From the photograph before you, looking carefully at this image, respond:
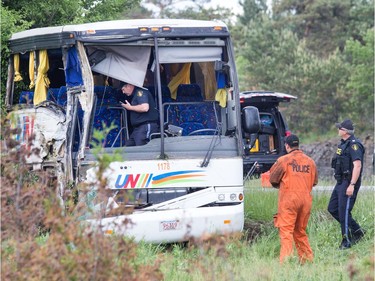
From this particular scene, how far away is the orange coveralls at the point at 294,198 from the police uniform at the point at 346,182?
0.95 m

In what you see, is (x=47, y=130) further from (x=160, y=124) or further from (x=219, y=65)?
(x=219, y=65)

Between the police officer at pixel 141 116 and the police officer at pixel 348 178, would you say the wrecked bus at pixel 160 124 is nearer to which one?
the police officer at pixel 141 116

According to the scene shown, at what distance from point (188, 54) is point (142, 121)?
3.46 ft

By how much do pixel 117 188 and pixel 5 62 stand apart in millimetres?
4562

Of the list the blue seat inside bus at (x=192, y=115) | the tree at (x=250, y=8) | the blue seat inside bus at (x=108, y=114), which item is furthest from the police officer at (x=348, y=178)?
the tree at (x=250, y=8)

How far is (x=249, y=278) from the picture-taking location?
9008 millimetres

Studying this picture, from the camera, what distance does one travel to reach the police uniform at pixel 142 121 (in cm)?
1185

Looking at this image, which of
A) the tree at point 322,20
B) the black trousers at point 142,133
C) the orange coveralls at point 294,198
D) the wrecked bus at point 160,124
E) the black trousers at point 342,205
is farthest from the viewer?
the tree at point 322,20

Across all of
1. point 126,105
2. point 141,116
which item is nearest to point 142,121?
point 141,116

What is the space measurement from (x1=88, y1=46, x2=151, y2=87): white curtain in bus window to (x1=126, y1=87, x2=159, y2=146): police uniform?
0.59 ft

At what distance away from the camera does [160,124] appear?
11539mm

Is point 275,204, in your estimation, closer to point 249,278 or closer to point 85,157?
point 85,157

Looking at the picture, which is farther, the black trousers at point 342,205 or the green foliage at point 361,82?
the green foliage at point 361,82

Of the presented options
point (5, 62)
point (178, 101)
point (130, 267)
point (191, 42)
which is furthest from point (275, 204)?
point (130, 267)
